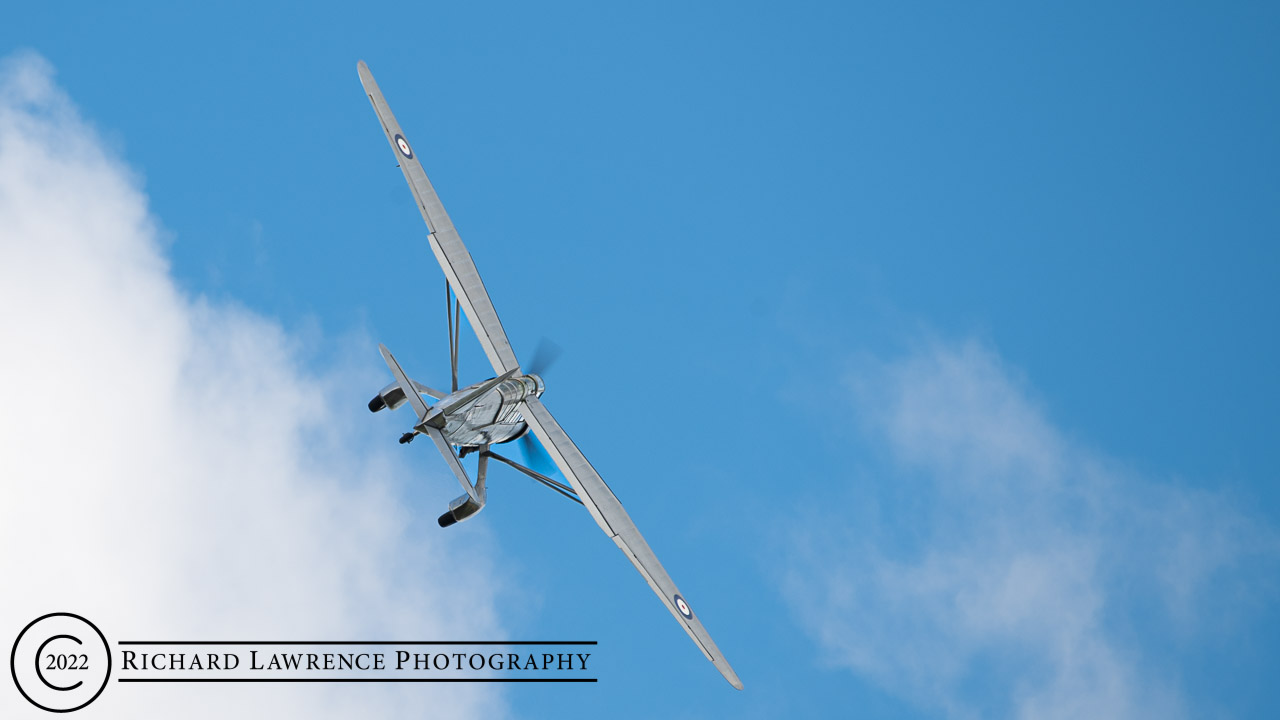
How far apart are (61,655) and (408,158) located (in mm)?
25506

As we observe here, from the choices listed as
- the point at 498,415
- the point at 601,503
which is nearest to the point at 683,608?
the point at 601,503

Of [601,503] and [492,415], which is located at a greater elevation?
[492,415]

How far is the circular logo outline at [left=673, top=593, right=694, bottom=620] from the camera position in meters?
58.4

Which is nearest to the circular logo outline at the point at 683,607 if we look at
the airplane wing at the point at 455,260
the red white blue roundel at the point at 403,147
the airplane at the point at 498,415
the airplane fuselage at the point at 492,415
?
the airplane at the point at 498,415

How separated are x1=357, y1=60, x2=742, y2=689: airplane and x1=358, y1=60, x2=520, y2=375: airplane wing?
0.04 metres

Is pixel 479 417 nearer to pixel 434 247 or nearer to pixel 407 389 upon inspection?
pixel 407 389

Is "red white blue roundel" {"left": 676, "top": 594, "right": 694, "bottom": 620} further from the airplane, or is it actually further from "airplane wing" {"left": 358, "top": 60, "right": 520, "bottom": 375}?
"airplane wing" {"left": 358, "top": 60, "right": 520, "bottom": 375}

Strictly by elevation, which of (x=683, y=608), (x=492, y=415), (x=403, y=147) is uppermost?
(x=403, y=147)

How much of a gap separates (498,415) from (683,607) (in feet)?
39.6

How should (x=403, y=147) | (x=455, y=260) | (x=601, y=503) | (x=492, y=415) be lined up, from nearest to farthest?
(x=492, y=415) < (x=601, y=503) < (x=455, y=260) < (x=403, y=147)

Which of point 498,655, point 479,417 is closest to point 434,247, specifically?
point 479,417

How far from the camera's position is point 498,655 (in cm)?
5866

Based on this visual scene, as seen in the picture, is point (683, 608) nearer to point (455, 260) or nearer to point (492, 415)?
point (492, 415)

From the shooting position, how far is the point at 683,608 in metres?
58.8
